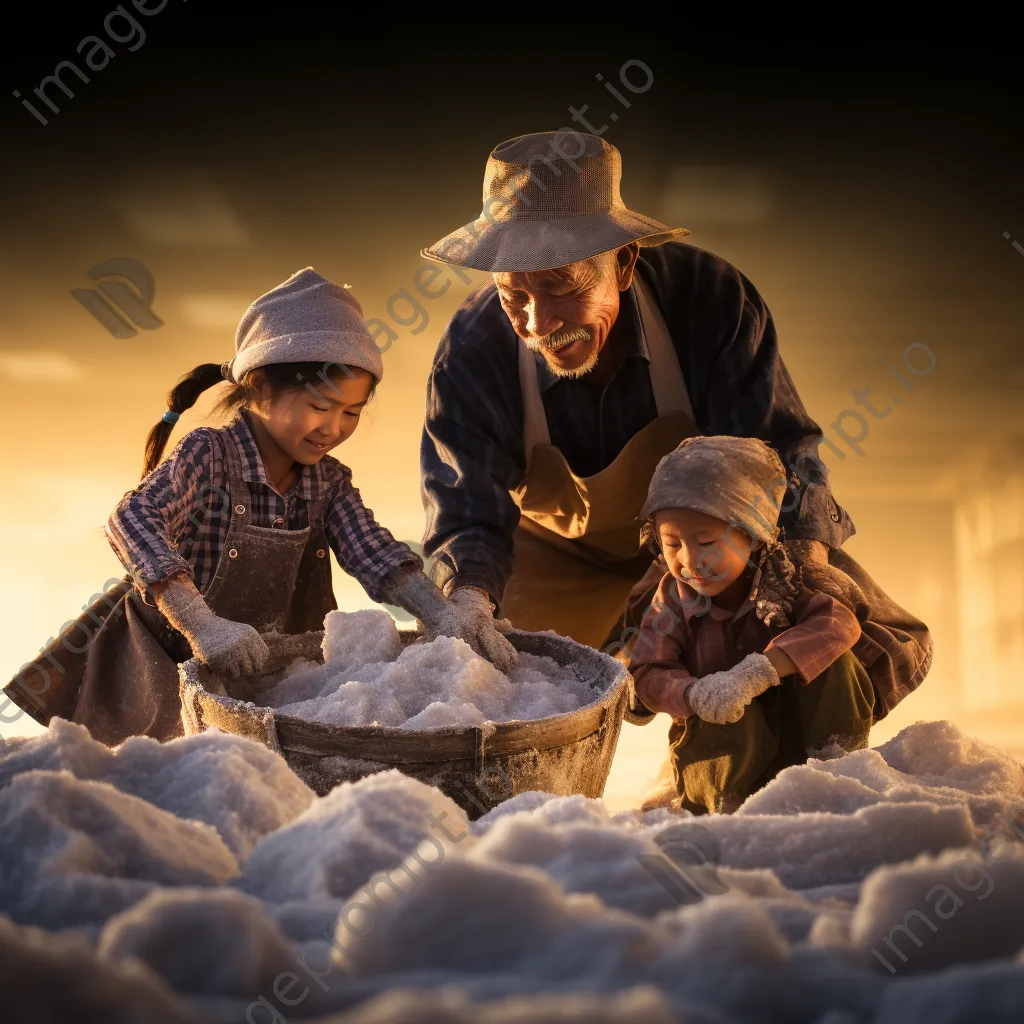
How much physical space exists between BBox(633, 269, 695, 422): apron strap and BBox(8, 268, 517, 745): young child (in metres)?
0.75

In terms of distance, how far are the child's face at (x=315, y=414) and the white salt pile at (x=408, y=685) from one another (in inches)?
18.0

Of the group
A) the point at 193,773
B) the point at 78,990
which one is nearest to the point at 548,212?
the point at 193,773

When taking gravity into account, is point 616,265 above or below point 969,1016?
above

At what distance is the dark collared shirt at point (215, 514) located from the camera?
7.01 feet

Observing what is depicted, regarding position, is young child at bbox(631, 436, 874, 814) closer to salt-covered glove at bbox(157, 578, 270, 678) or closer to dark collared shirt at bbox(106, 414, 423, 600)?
dark collared shirt at bbox(106, 414, 423, 600)

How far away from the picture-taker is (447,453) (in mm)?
2736

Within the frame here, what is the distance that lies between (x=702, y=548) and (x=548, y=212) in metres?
0.86

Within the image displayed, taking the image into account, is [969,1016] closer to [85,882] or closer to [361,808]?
[361,808]

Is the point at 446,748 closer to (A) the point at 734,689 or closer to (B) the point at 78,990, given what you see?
(A) the point at 734,689

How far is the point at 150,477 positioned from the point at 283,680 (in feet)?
1.92

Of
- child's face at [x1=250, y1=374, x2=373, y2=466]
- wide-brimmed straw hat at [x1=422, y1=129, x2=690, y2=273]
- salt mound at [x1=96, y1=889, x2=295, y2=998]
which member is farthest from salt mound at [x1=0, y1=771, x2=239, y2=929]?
wide-brimmed straw hat at [x1=422, y1=129, x2=690, y2=273]

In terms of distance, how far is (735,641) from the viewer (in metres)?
2.31

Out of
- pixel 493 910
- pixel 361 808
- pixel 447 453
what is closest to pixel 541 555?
pixel 447 453

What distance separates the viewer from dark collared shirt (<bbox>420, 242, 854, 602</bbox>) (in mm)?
2592
